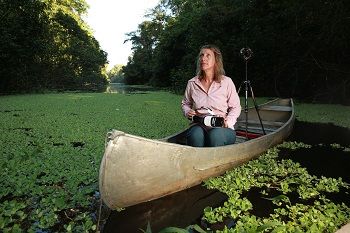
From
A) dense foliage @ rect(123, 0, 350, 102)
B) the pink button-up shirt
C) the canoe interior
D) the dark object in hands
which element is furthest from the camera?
dense foliage @ rect(123, 0, 350, 102)

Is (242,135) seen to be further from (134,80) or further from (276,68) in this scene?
(134,80)

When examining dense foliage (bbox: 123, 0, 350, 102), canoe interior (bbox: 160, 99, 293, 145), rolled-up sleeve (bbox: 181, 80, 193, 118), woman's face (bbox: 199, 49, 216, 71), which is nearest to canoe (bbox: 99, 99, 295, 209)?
rolled-up sleeve (bbox: 181, 80, 193, 118)

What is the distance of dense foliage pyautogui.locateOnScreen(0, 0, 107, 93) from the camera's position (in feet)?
30.0

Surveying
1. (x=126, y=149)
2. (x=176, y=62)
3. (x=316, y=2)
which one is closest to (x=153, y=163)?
(x=126, y=149)

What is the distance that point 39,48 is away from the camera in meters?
10.0

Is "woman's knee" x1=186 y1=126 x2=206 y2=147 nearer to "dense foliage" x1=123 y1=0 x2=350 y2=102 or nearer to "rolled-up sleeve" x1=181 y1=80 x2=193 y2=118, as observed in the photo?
"rolled-up sleeve" x1=181 y1=80 x2=193 y2=118

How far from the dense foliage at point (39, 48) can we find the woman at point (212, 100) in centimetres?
941

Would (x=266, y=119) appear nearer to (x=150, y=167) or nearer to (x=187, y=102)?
(x=187, y=102)

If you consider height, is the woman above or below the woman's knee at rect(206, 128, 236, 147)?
above

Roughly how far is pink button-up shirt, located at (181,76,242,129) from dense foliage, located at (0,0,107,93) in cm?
940

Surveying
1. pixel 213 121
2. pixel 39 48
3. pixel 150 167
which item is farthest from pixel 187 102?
pixel 39 48

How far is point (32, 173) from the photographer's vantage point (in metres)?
2.10

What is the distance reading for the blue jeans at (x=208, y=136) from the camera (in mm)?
2082

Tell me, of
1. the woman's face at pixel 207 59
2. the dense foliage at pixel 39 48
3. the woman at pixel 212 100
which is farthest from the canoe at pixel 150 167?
the dense foliage at pixel 39 48
